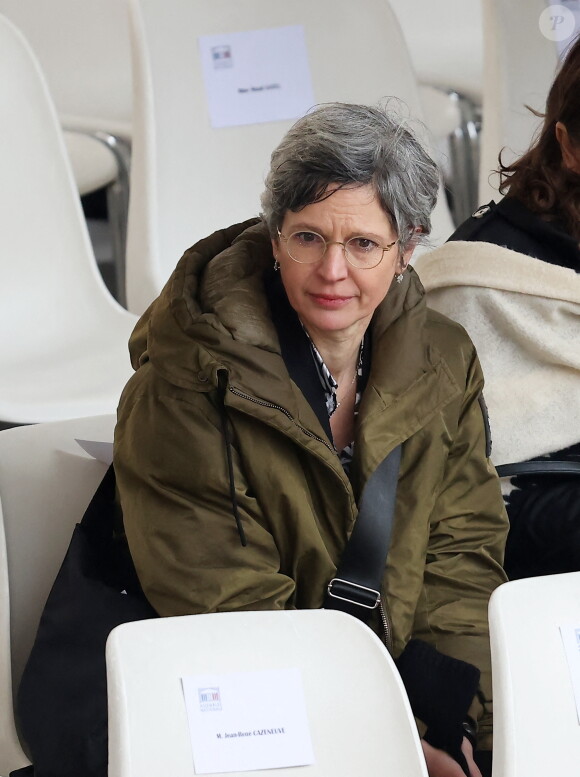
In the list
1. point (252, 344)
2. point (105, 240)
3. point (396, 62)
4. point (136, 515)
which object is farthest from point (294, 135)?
point (105, 240)

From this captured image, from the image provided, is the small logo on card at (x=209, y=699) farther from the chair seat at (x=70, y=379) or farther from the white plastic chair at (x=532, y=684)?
the chair seat at (x=70, y=379)

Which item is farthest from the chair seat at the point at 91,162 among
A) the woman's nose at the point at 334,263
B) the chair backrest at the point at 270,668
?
the chair backrest at the point at 270,668

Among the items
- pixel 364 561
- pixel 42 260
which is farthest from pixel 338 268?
pixel 42 260

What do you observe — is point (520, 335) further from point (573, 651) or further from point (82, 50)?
point (82, 50)

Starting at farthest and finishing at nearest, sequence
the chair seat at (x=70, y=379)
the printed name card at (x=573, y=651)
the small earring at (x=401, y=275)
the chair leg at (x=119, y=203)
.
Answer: the chair leg at (x=119, y=203) → the chair seat at (x=70, y=379) → the small earring at (x=401, y=275) → the printed name card at (x=573, y=651)

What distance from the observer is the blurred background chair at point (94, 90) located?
3416 millimetres

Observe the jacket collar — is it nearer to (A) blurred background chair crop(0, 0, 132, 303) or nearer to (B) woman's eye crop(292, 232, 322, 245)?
(B) woman's eye crop(292, 232, 322, 245)

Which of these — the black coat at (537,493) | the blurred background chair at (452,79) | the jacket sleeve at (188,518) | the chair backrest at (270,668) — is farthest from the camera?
the blurred background chair at (452,79)

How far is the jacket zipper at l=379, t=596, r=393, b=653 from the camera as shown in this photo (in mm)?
1492

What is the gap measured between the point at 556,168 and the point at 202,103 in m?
1.10

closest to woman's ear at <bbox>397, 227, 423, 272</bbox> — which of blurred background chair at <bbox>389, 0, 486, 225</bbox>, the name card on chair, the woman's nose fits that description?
the woman's nose

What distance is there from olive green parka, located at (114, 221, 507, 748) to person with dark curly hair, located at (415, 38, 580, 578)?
0.22 m

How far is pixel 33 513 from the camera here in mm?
1662

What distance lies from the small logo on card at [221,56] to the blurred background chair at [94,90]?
27.8 inches
